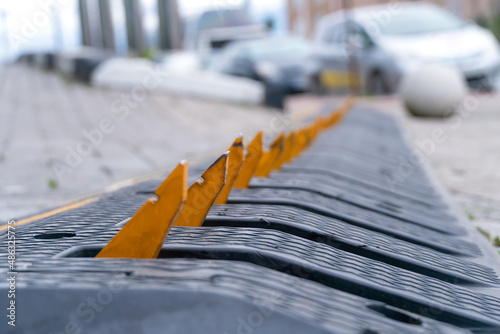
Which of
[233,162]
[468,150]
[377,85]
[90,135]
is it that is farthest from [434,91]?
[233,162]

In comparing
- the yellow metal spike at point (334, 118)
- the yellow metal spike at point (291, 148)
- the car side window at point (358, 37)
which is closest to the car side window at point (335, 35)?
the car side window at point (358, 37)

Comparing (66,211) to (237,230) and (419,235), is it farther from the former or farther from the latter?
(419,235)

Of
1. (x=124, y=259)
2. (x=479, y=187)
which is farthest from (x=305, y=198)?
(x=479, y=187)

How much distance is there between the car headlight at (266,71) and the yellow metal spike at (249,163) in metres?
11.2

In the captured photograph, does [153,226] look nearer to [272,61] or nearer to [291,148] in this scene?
[291,148]

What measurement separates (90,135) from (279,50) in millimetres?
8646

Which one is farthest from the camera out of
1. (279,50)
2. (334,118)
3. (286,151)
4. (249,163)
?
(279,50)

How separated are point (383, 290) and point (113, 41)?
73.9ft

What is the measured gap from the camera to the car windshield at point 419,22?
1320 cm

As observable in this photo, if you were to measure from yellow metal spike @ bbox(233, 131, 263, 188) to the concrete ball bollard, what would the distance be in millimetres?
8052

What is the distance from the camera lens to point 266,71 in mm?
14711

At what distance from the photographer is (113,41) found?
934 inches

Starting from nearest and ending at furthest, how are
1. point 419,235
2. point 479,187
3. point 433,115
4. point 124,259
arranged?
point 124,259
point 419,235
point 479,187
point 433,115

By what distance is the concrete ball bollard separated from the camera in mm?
10961
